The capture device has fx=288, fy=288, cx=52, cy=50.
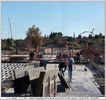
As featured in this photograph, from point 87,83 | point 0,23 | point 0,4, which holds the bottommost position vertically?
point 87,83

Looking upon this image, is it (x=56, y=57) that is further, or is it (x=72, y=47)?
(x=56, y=57)

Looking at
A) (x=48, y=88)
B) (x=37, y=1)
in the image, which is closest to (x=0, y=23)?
(x=37, y=1)

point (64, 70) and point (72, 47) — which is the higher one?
point (72, 47)

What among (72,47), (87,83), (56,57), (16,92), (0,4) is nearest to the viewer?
(0,4)

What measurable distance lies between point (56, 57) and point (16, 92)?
439cm

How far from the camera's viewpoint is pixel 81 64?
29.8 feet

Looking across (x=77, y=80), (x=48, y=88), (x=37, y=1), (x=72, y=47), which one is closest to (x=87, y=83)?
(x=77, y=80)

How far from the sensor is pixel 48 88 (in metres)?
4.12

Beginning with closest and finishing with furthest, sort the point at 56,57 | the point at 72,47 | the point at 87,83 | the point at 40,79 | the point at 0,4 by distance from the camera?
1. the point at 0,4
2. the point at 40,79
3. the point at 87,83
4. the point at 72,47
5. the point at 56,57

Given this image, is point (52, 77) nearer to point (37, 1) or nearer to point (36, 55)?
point (37, 1)

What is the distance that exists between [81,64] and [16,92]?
4.97 meters

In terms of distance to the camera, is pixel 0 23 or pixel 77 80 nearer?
pixel 0 23

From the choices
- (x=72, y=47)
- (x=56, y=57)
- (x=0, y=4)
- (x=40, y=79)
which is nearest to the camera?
(x=0, y=4)

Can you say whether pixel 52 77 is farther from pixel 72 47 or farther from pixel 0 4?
pixel 72 47
